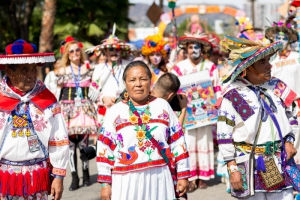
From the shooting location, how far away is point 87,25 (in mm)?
24359

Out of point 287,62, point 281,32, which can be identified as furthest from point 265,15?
point 287,62

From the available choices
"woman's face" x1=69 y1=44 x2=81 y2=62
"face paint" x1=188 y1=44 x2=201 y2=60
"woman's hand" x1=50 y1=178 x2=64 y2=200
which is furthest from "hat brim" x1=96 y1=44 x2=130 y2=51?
"woman's hand" x1=50 y1=178 x2=64 y2=200

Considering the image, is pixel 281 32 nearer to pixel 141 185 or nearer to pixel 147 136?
pixel 147 136

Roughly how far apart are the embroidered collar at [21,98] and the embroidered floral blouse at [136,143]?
0.55 meters

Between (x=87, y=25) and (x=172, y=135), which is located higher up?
(x=87, y=25)

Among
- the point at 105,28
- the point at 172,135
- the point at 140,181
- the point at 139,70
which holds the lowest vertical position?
the point at 140,181

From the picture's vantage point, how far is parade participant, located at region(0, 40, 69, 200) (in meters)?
4.30

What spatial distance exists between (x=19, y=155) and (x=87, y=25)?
2049 cm

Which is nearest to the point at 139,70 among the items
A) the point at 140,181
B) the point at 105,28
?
the point at 140,181

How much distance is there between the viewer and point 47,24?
17469 millimetres

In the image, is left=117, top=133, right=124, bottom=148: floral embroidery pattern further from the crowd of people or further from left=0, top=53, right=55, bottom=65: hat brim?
left=0, top=53, right=55, bottom=65: hat brim

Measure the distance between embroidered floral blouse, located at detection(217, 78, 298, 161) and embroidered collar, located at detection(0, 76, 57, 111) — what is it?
142 centimetres

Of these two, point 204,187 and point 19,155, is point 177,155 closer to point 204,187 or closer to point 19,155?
point 19,155

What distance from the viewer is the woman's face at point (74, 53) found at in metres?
8.12
